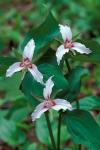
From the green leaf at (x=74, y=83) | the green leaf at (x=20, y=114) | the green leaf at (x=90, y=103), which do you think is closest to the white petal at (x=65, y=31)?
the green leaf at (x=74, y=83)

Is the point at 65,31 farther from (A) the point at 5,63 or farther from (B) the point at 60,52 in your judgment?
(A) the point at 5,63

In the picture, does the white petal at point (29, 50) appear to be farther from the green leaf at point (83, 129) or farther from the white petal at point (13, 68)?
the green leaf at point (83, 129)

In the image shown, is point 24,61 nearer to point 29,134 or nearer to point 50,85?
point 50,85

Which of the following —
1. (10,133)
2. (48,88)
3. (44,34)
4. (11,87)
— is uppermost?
(44,34)

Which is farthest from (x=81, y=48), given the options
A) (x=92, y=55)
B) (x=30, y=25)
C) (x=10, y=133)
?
(x=30, y=25)

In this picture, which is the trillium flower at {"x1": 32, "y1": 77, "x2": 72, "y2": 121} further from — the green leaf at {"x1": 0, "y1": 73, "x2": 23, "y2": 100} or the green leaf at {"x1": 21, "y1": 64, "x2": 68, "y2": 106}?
the green leaf at {"x1": 0, "y1": 73, "x2": 23, "y2": 100}

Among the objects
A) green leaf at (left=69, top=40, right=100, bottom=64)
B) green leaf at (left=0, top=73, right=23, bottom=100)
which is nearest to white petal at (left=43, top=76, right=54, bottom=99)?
green leaf at (left=69, top=40, right=100, bottom=64)

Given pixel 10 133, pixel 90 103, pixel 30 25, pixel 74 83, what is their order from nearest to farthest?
1. pixel 74 83
2. pixel 90 103
3. pixel 10 133
4. pixel 30 25
